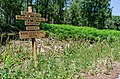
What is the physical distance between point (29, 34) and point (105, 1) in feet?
126

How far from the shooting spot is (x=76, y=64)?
797 centimetres

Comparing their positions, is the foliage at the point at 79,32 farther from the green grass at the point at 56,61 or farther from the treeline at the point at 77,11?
the treeline at the point at 77,11

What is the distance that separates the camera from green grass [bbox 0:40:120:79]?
20.1 feet

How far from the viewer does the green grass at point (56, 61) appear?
613cm

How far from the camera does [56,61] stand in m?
7.93

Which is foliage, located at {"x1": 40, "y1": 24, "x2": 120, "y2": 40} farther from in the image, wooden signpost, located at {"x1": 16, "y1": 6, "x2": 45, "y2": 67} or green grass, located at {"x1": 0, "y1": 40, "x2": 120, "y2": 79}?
wooden signpost, located at {"x1": 16, "y1": 6, "x2": 45, "y2": 67}

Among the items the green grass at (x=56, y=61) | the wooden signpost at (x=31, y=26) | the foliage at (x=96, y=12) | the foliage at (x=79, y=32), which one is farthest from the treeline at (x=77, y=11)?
the wooden signpost at (x=31, y=26)

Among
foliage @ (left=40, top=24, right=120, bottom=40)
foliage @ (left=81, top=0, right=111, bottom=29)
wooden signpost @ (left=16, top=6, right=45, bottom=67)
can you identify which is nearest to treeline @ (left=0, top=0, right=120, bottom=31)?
foliage @ (left=81, top=0, right=111, bottom=29)

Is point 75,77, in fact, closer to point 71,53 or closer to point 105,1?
point 71,53

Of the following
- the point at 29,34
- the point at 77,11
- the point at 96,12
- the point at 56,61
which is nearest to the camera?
the point at 29,34

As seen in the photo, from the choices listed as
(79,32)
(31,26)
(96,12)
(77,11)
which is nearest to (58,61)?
(31,26)

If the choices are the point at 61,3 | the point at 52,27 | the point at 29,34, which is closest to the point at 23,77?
the point at 29,34

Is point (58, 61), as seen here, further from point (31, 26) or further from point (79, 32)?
point (79, 32)

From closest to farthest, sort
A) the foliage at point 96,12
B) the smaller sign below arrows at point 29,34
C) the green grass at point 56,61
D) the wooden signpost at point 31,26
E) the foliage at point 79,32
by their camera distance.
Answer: the green grass at point 56,61
the smaller sign below arrows at point 29,34
the wooden signpost at point 31,26
the foliage at point 79,32
the foliage at point 96,12
